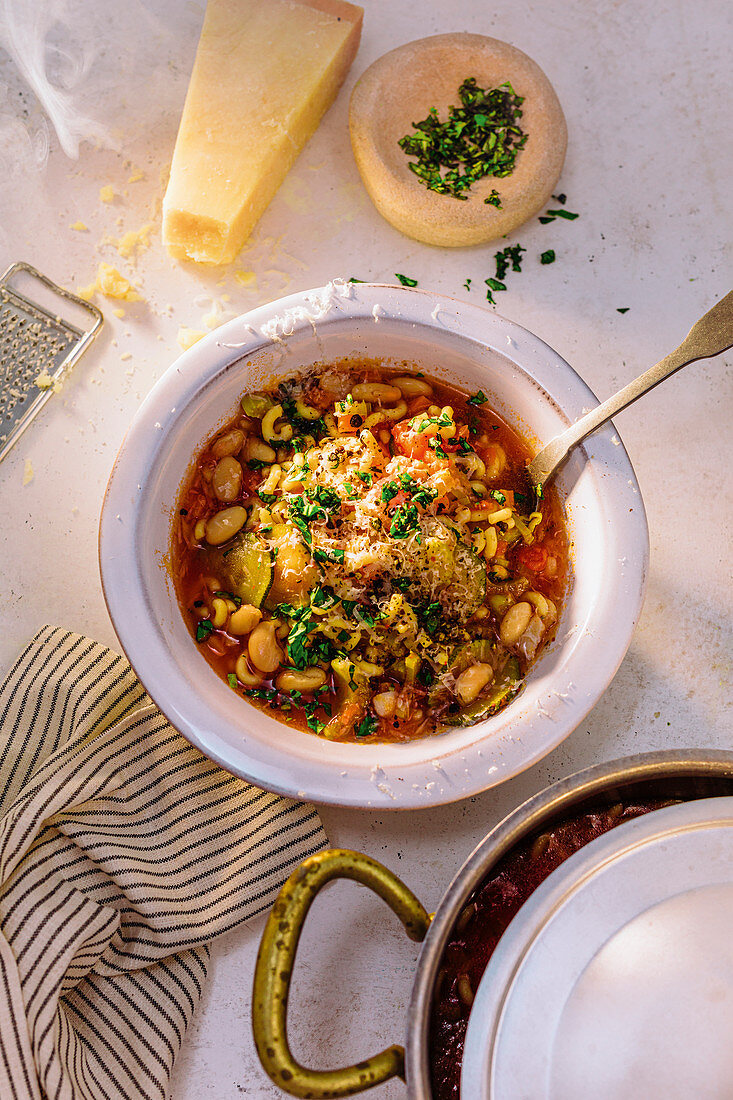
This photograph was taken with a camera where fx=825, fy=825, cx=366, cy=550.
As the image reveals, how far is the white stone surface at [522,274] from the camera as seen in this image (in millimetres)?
1726

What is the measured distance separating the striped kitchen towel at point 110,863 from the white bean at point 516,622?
506 mm

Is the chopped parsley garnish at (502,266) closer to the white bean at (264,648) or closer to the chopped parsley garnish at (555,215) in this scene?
the chopped parsley garnish at (555,215)

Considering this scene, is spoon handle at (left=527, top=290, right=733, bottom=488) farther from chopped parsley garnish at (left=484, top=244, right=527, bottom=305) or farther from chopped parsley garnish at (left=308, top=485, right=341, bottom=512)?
chopped parsley garnish at (left=484, top=244, right=527, bottom=305)

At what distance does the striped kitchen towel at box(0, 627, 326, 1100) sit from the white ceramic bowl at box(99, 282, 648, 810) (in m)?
0.23

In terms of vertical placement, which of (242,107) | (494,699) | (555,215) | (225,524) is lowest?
(494,699)

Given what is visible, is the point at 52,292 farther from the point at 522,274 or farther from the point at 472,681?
the point at 472,681

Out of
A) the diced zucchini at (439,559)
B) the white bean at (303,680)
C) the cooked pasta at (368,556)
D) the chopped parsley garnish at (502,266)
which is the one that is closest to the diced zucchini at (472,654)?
the cooked pasta at (368,556)

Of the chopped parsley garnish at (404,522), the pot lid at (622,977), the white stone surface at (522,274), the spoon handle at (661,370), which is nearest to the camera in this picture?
the pot lid at (622,977)

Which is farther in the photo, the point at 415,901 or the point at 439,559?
the point at 439,559

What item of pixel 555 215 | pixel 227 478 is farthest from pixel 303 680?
pixel 555 215

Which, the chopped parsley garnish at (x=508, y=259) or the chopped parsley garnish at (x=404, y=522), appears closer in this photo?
the chopped parsley garnish at (x=404, y=522)

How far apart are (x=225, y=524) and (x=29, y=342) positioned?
69 cm

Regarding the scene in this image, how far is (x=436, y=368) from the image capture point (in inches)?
62.5

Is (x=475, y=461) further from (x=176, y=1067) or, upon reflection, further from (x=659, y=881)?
(x=176, y=1067)
